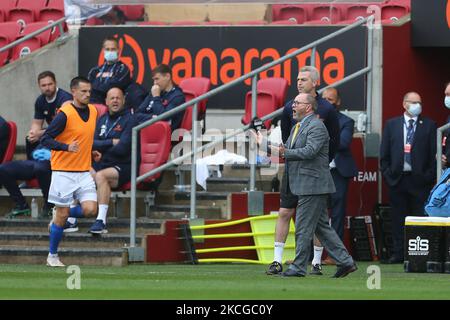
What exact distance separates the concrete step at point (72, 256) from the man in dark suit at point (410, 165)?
3.33m

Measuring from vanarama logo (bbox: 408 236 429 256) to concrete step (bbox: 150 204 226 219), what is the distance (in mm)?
2987

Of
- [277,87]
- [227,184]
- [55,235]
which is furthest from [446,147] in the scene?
[55,235]

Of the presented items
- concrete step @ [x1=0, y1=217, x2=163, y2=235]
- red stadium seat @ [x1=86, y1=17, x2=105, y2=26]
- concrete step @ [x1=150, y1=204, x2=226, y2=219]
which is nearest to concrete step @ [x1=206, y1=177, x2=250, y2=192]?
concrete step @ [x1=150, y1=204, x2=226, y2=219]

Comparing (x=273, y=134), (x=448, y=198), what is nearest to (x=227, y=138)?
(x=273, y=134)

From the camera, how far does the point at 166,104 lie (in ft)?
58.5

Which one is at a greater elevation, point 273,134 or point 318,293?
point 273,134

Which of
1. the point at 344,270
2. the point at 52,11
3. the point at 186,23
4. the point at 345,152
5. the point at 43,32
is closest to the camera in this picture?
the point at 344,270

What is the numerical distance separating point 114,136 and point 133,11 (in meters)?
3.86

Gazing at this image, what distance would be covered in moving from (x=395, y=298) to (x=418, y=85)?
24.3ft

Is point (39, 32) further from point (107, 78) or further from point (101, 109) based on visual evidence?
point (101, 109)

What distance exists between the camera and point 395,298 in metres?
11.6

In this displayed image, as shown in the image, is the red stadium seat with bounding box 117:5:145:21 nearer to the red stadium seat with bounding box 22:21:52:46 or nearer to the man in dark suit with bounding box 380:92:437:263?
the red stadium seat with bounding box 22:21:52:46

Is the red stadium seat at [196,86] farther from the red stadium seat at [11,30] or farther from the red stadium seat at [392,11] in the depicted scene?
the red stadium seat at [11,30]

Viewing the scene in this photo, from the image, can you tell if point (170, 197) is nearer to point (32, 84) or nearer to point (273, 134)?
point (273, 134)
